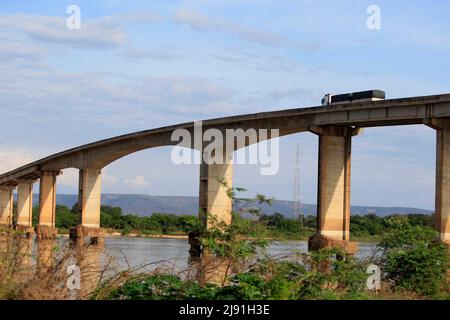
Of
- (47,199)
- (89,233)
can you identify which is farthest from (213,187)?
(47,199)

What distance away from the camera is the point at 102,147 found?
68062mm

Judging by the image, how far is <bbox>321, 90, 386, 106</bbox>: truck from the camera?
42.4 metres

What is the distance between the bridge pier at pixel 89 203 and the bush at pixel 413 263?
48.2 m

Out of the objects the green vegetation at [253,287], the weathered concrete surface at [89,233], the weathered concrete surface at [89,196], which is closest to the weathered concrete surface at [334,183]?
the weathered concrete surface at [89,233]

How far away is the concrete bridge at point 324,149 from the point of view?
38.4 meters

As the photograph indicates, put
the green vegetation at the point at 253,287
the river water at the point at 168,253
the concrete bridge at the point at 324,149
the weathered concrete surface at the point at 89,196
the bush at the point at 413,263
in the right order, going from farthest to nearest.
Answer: the weathered concrete surface at the point at 89,196 → the concrete bridge at the point at 324,149 → the bush at the point at 413,263 → the river water at the point at 168,253 → the green vegetation at the point at 253,287

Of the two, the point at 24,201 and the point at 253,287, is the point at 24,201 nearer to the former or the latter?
the point at 24,201

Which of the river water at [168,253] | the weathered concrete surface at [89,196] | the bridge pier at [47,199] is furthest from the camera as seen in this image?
the bridge pier at [47,199]

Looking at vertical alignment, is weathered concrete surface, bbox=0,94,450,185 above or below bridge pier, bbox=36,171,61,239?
above

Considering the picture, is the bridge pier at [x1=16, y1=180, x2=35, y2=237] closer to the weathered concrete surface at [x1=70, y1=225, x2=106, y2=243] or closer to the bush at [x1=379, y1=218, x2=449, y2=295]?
the weathered concrete surface at [x1=70, y1=225, x2=106, y2=243]

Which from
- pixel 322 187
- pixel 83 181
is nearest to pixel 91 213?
pixel 83 181

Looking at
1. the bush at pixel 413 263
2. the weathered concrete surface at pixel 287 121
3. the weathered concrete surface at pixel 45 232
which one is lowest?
the weathered concrete surface at pixel 45 232

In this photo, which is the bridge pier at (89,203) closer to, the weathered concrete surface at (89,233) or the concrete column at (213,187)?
the weathered concrete surface at (89,233)

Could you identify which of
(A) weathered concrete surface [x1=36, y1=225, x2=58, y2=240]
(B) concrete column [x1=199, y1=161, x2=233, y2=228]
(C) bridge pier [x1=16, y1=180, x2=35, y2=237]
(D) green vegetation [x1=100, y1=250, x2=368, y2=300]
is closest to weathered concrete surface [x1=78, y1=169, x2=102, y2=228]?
→ (A) weathered concrete surface [x1=36, y1=225, x2=58, y2=240]
